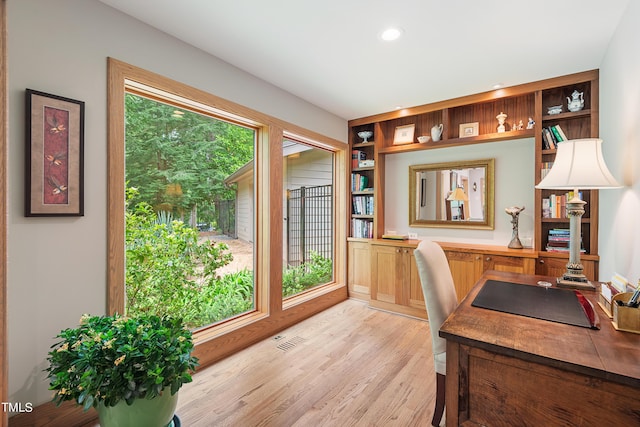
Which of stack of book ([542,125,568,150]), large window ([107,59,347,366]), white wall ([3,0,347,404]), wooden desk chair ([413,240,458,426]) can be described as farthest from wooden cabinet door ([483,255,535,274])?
white wall ([3,0,347,404])

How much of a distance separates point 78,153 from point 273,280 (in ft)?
6.51

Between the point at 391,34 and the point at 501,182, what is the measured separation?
7.46 ft

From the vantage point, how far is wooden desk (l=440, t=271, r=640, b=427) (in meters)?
0.94

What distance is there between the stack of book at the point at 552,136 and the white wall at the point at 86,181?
3.62m

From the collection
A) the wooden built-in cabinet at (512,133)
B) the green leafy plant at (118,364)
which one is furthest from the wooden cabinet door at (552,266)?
the green leafy plant at (118,364)

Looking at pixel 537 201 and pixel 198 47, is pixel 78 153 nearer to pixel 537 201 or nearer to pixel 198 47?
pixel 198 47

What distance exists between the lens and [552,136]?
9.89 feet

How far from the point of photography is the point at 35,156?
5.26ft

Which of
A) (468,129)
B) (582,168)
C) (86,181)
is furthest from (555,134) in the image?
(86,181)

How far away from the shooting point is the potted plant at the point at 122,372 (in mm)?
1198

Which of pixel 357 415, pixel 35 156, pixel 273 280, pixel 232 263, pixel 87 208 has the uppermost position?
pixel 35 156

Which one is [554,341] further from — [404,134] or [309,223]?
[404,134]

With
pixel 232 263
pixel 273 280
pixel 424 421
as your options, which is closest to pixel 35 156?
pixel 232 263

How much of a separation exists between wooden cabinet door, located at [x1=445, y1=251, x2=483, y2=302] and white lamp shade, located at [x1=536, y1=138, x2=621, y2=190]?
161 cm
